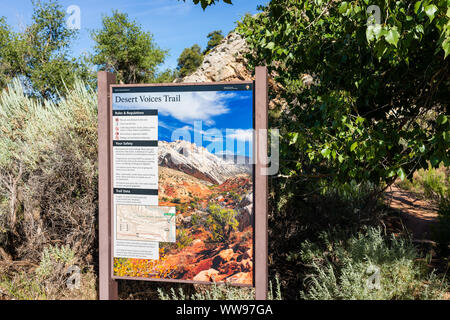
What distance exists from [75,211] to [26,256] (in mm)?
872

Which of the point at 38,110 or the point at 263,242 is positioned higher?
the point at 38,110

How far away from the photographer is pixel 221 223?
316 cm

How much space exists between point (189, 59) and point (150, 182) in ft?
124

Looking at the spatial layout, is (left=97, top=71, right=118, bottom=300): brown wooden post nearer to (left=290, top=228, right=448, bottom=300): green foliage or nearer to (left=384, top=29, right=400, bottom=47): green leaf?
(left=290, top=228, right=448, bottom=300): green foliage

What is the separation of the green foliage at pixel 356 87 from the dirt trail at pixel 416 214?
107 inches

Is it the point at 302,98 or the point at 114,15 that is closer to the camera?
the point at 302,98

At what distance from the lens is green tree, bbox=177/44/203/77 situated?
3782cm

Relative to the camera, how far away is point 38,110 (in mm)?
6754

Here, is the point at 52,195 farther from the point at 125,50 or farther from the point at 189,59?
the point at 189,59

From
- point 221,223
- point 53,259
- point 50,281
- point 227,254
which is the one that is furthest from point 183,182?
point 53,259

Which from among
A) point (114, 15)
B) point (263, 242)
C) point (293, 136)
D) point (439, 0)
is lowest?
point (263, 242)

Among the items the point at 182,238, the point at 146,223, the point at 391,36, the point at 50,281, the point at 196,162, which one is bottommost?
the point at 50,281

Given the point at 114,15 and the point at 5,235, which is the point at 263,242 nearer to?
the point at 5,235
